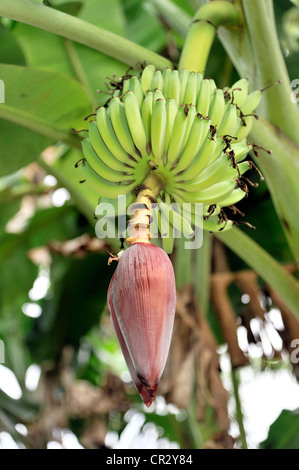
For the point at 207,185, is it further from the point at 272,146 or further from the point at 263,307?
the point at 263,307

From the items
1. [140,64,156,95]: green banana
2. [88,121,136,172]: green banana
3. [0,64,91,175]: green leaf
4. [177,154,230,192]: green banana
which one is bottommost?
[177,154,230,192]: green banana

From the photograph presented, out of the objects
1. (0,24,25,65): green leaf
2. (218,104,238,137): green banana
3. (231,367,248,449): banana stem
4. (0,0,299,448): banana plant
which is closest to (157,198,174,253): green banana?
(0,0,299,448): banana plant

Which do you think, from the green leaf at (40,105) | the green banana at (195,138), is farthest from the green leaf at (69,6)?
the green banana at (195,138)

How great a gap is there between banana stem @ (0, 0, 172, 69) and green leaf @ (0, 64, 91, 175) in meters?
0.14

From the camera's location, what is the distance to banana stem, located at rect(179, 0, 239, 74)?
2.37 ft

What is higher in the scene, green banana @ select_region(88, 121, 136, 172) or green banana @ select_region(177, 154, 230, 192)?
green banana @ select_region(88, 121, 136, 172)

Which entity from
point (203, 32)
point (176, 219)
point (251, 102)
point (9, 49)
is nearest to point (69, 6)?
point (9, 49)

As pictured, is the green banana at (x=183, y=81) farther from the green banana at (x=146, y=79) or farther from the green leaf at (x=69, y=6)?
the green leaf at (x=69, y=6)

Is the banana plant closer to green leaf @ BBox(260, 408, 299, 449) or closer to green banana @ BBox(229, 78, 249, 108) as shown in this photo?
green banana @ BBox(229, 78, 249, 108)

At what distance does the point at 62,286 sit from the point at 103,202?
3.46 feet

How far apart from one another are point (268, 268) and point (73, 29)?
1.81ft

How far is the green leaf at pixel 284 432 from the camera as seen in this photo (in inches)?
54.8

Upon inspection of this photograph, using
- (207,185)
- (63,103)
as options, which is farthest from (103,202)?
(63,103)

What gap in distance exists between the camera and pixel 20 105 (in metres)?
0.98
